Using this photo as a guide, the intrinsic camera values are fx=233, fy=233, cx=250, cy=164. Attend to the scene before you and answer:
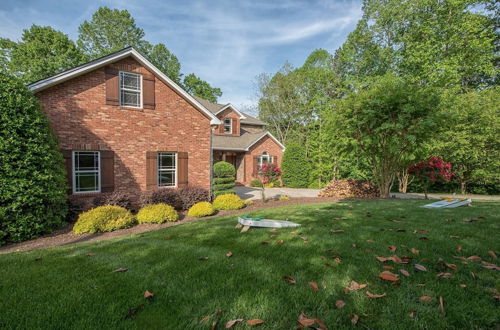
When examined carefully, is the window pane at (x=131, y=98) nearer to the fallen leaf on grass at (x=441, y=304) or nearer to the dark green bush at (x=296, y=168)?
the fallen leaf on grass at (x=441, y=304)

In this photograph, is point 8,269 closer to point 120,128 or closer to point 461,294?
point 461,294

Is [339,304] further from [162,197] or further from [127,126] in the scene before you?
[127,126]

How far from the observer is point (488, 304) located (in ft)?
6.31

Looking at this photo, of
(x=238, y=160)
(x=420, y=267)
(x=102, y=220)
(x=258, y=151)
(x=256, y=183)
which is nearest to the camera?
(x=420, y=267)

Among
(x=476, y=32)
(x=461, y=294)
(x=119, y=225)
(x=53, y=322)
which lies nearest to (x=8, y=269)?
(x=53, y=322)

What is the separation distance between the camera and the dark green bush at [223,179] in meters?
11.5

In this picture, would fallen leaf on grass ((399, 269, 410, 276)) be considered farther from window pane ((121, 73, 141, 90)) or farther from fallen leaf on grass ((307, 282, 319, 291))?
window pane ((121, 73, 141, 90))

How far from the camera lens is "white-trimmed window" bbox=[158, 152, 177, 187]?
402 inches

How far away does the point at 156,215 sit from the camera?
7.61 m

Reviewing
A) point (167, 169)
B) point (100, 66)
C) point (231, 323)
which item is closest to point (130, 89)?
point (100, 66)

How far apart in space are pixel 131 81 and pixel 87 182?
430 centimetres

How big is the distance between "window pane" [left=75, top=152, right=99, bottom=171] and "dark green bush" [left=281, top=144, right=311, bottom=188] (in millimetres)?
14093

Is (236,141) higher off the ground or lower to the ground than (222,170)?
higher

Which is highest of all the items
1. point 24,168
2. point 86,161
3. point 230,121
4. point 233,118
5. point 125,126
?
point 233,118
